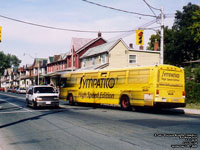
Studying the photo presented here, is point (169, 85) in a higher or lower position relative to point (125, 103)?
higher

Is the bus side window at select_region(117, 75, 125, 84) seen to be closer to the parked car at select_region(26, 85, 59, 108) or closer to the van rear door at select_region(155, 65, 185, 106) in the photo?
the van rear door at select_region(155, 65, 185, 106)

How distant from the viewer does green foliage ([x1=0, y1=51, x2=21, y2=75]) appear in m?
127

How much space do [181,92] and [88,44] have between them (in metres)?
36.9

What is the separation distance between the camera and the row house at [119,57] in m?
41.6

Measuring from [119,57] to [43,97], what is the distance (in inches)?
977

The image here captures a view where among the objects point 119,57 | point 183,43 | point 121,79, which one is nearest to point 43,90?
point 121,79

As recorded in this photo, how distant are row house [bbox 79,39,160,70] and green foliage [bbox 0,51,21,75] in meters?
93.8

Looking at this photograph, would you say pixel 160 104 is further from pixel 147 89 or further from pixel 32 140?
pixel 32 140

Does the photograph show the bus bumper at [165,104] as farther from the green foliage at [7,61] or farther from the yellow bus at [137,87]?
the green foliage at [7,61]

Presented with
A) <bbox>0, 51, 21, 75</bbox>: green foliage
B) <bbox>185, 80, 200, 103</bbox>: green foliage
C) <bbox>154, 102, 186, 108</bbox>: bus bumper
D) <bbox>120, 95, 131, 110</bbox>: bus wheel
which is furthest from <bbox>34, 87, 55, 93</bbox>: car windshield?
<bbox>0, 51, 21, 75</bbox>: green foliage

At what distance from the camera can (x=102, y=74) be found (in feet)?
69.2

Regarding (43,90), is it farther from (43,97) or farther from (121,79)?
(121,79)

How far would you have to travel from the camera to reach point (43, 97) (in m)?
19.2


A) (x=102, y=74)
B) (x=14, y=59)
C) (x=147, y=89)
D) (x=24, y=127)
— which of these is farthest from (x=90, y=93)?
(x=14, y=59)
